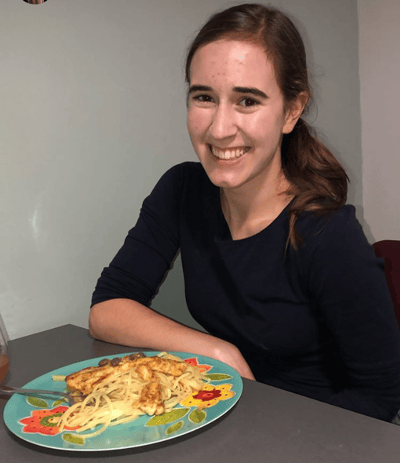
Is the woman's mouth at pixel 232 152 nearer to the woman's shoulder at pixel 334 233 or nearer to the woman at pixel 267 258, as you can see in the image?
the woman at pixel 267 258

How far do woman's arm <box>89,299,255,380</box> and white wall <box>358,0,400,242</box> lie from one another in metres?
1.39

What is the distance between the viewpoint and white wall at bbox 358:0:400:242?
214 centimetres

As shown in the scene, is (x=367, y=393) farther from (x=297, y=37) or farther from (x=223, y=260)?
(x=297, y=37)

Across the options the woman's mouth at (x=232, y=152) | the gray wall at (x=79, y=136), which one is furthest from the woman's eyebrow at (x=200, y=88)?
the gray wall at (x=79, y=136)

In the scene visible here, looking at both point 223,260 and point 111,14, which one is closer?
point 223,260

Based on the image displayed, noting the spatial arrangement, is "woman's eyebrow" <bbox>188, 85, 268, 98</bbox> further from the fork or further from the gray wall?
the fork

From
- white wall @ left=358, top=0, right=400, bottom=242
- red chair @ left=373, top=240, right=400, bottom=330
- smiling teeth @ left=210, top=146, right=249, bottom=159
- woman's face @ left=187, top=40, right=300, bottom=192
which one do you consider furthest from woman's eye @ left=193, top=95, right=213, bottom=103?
white wall @ left=358, top=0, right=400, bottom=242

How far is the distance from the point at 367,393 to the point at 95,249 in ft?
2.61

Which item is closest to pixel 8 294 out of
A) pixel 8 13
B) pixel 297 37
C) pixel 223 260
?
pixel 223 260

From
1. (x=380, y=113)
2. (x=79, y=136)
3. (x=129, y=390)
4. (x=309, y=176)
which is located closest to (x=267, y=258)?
(x=309, y=176)

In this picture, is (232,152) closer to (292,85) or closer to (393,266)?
(292,85)

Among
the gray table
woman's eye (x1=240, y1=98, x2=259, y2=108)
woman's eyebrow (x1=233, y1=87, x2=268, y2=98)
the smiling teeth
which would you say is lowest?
the gray table

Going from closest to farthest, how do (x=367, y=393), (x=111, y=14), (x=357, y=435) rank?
(x=357, y=435), (x=367, y=393), (x=111, y=14)

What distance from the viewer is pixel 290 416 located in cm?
76
